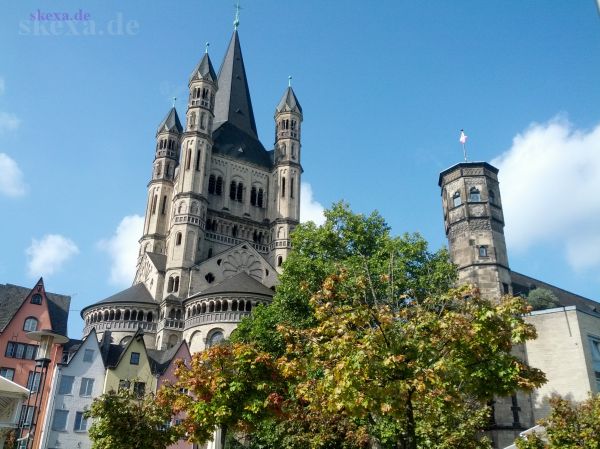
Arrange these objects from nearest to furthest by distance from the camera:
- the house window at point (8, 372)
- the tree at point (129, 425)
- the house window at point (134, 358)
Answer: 1. the tree at point (129, 425)
2. the house window at point (8, 372)
3. the house window at point (134, 358)

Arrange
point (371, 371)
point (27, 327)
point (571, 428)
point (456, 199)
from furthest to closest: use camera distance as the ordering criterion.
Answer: point (456, 199) → point (27, 327) → point (571, 428) → point (371, 371)

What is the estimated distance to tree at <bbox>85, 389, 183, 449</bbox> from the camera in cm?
2314

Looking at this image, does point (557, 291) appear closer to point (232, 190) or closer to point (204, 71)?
point (232, 190)

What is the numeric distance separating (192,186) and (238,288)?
14.8 metres

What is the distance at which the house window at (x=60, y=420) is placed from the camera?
37.3 m

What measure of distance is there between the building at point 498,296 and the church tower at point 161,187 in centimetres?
3450

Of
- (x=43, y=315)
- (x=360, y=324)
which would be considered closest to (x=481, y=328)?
(x=360, y=324)

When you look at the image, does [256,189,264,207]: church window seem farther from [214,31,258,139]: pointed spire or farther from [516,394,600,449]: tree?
[516,394,600,449]: tree

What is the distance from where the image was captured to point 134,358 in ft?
139

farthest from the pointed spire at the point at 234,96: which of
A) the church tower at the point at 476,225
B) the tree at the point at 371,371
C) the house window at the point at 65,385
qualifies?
the tree at the point at 371,371

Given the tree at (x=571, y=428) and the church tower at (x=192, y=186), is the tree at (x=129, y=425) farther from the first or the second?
the church tower at (x=192, y=186)

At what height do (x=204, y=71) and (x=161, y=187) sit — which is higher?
(x=204, y=71)

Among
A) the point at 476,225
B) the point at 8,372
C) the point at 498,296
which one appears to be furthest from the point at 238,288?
the point at 498,296

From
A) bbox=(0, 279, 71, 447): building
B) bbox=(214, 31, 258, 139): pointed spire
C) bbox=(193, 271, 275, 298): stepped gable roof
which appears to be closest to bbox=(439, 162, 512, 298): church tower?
bbox=(193, 271, 275, 298): stepped gable roof
